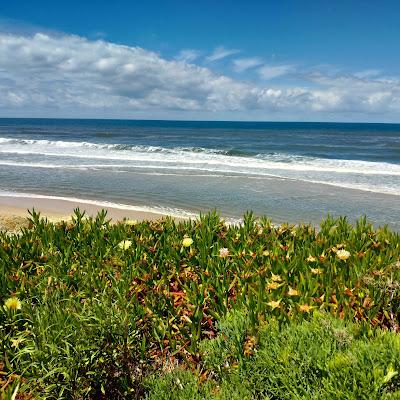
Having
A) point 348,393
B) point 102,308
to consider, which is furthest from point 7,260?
point 348,393

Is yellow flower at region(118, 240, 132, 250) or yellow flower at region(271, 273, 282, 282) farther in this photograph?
yellow flower at region(118, 240, 132, 250)

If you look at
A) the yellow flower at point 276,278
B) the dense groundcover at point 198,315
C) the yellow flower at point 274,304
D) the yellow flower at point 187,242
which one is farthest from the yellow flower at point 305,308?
the yellow flower at point 187,242

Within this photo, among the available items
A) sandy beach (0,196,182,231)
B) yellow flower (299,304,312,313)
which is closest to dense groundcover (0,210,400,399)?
yellow flower (299,304,312,313)

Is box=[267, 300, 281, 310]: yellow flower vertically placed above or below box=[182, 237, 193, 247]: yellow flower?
below

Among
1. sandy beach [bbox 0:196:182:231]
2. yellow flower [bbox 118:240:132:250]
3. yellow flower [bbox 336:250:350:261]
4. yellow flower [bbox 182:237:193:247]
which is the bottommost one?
sandy beach [bbox 0:196:182:231]

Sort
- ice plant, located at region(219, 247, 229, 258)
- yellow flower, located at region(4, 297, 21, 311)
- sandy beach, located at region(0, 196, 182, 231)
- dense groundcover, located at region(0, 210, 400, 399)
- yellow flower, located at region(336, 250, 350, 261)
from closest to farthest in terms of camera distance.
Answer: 1. dense groundcover, located at region(0, 210, 400, 399)
2. yellow flower, located at region(4, 297, 21, 311)
3. yellow flower, located at region(336, 250, 350, 261)
4. ice plant, located at region(219, 247, 229, 258)
5. sandy beach, located at region(0, 196, 182, 231)

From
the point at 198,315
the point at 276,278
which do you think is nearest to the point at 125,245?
the point at 198,315

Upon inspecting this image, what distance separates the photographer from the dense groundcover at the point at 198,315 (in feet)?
6.63

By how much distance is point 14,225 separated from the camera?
8.23 meters

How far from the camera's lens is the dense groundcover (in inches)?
79.5

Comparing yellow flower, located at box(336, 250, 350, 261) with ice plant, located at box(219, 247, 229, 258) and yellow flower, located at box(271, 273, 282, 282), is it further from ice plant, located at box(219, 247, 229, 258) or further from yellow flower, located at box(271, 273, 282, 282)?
ice plant, located at box(219, 247, 229, 258)

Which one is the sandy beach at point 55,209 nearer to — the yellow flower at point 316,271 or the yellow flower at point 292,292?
the yellow flower at point 316,271

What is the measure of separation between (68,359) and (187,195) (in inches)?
465

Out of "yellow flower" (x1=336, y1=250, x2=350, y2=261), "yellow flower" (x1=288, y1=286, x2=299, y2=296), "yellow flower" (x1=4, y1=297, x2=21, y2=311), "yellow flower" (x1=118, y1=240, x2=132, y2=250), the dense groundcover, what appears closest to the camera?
the dense groundcover
